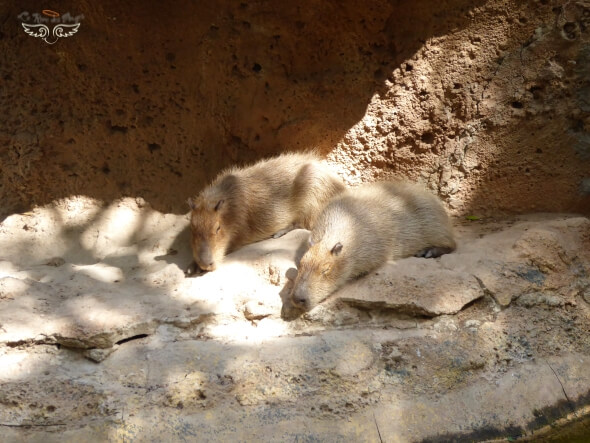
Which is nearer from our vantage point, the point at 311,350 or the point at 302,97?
the point at 311,350

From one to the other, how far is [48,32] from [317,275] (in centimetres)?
320

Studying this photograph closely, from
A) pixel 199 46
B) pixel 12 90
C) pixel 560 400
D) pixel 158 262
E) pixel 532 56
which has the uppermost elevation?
pixel 532 56

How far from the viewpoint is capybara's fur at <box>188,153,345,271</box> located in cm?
502

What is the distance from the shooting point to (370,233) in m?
4.44

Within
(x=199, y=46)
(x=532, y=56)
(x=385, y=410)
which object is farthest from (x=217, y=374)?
(x=532, y=56)

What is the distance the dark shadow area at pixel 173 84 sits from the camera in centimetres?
509

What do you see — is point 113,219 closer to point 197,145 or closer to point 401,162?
Answer: point 197,145

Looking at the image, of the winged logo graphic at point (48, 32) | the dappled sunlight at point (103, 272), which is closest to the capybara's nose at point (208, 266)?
the dappled sunlight at point (103, 272)

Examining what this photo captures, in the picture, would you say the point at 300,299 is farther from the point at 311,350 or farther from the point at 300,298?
the point at 311,350

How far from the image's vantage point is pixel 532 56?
4.64 metres

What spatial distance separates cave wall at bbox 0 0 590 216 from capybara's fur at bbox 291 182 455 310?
0.52 metres

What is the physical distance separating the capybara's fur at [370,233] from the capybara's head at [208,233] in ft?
2.84

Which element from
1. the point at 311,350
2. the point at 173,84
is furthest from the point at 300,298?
the point at 173,84

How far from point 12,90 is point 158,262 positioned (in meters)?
2.00
